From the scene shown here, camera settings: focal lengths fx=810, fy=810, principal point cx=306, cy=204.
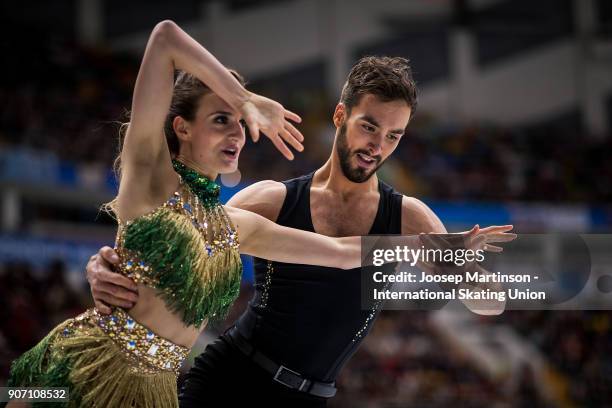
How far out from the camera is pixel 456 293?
9.14 feet

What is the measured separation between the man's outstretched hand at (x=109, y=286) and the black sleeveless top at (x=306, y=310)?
2.62 feet

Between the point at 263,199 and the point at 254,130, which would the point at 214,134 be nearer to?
the point at 254,130

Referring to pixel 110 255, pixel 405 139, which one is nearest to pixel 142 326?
pixel 110 255

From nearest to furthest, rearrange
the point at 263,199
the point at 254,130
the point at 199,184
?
the point at 254,130
the point at 199,184
the point at 263,199

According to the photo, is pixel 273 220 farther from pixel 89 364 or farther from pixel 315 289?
pixel 89 364

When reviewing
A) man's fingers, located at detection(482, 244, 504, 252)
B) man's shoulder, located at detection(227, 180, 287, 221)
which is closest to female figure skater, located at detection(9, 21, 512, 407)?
man's shoulder, located at detection(227, 180, 287, 221)

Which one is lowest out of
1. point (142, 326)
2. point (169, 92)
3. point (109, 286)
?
point (142, 326)

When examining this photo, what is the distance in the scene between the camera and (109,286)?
7.60 feet

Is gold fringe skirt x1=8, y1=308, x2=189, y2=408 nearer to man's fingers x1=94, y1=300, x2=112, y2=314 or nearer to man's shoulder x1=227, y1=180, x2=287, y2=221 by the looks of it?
man's fingers x1=94, y1=300, x2=112, y2=314

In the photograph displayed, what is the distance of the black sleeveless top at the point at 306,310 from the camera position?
296 centimetres

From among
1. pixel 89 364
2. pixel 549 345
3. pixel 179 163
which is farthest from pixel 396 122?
pixel 549 345

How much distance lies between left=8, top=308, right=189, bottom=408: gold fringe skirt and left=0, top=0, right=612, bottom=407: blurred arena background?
323 centimetres

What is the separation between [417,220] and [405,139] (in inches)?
581

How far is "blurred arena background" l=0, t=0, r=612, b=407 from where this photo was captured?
1104 centimetres
